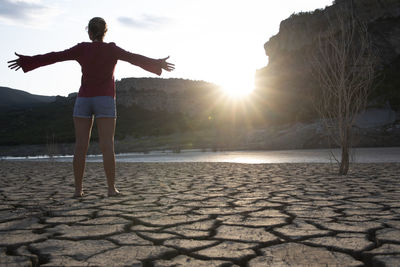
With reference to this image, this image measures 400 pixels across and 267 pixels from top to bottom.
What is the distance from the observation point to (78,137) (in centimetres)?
374

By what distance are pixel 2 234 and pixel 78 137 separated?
4.87 feet

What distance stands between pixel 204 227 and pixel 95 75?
1.97 metres

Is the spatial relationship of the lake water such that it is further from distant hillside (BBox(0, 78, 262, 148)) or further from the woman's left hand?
distant hillside (BBox(0, 78, 262, 148))

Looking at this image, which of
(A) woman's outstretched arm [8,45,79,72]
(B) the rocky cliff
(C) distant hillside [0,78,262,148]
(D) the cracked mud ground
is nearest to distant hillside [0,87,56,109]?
(C) distant hillside [0,78,262,148]

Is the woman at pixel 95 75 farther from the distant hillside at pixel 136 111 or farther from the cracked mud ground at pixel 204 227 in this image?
the distant hillside at pixel 136 111

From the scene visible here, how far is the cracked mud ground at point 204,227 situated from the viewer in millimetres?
1894

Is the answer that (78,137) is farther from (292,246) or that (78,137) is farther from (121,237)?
(292,246)

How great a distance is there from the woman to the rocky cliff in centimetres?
1893

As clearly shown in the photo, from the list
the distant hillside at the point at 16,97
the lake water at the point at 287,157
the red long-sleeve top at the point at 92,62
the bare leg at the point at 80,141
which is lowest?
the lake water at the point at 287,157

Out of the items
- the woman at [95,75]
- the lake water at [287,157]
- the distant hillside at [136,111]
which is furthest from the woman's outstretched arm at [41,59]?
the distant hillside at [136,111]

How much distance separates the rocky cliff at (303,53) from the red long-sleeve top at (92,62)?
747 inches

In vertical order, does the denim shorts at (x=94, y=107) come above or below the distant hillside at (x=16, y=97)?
below

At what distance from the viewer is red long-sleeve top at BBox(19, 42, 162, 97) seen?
3.65 meters

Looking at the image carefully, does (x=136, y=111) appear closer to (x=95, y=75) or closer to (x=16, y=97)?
(x=16, y=97)
